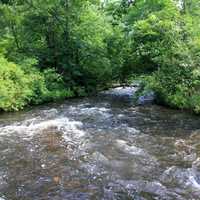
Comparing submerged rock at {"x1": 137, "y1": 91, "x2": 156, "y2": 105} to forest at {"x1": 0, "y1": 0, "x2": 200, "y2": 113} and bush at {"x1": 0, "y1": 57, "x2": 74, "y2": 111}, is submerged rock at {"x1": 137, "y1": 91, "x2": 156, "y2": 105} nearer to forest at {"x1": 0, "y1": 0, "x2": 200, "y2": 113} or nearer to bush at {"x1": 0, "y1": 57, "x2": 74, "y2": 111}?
forest at {"x1": 0, "y1": 0, "x2": 200, "y2": 113}

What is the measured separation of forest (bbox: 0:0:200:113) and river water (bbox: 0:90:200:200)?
88.2 inches

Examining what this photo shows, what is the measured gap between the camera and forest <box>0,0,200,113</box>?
16.1 metres

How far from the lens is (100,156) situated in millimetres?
9477

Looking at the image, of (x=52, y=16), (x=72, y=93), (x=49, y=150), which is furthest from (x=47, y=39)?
(x=49, y=150)

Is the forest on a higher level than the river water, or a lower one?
higher

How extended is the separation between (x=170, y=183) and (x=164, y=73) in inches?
351

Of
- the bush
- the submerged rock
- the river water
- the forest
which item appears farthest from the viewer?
the submerged rock

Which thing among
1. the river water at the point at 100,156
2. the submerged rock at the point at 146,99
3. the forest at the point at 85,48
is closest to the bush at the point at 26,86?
the forest at the point at 85,48

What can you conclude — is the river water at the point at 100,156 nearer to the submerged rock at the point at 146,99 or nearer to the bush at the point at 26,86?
the bush at the point at 26,86

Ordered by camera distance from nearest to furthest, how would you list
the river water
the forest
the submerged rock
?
the river water < the forest < the submerged rock

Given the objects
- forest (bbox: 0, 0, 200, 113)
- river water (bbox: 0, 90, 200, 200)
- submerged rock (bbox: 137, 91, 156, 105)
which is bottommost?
submerged rock (bbox: 137, 91, 156, 105)

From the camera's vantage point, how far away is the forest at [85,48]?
53.0 feet

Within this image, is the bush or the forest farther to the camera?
the forest

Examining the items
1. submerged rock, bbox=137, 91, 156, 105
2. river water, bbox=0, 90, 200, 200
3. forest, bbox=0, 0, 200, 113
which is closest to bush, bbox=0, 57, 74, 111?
forest, bbox=0, 0, 200, 113
